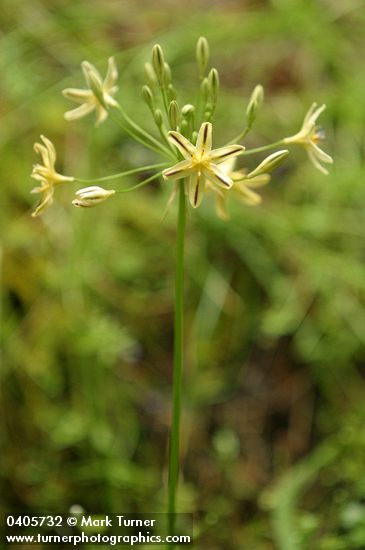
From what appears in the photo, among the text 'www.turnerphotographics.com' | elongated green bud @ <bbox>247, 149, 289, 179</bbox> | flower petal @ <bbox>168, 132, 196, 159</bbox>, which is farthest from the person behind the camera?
the text 'www.turnerphotographics.com'

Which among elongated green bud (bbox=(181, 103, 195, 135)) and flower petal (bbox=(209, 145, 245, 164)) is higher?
elongated green bud (bbox=(181, 103, 195, 135))

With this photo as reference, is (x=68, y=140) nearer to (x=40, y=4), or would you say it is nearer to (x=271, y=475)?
(x=40, y=4)

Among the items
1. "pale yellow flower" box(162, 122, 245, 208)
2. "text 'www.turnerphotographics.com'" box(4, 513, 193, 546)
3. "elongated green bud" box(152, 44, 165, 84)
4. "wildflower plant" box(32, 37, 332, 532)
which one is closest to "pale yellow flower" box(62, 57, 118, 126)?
"wildflower plant" box(32, 37, 332, 532)

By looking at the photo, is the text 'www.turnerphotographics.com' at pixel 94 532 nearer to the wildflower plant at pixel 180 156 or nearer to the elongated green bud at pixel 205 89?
the wildflower plant at pixel 180 156

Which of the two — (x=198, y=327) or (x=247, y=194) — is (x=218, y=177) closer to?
(x=247, y=194)

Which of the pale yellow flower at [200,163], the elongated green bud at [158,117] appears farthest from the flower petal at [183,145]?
the elongated green bud at [158,117]

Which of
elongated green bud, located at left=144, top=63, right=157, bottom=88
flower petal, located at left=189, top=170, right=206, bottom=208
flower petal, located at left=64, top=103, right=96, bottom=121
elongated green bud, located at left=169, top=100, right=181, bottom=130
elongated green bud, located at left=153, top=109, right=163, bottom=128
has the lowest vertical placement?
flower petal, located at left=189, top=170, right=206, bottom=208

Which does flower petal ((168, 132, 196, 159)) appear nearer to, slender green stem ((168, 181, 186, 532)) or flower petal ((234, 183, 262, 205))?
slender green stem ((168, 181, 186, 532))

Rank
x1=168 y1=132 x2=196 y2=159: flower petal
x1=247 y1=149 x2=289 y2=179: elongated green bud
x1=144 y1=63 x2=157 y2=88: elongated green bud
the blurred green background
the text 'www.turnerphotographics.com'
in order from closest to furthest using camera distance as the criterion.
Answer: x1=168 y1=132 x2=196 y2=159: flower petal → x1=247 y1=149 x2=289 y2=179: elongated green bud → x1=144 y1=63 x2=157 y2=88: elongated green bud → the text 'www.turnerphotographics.com' → the blurred green background
